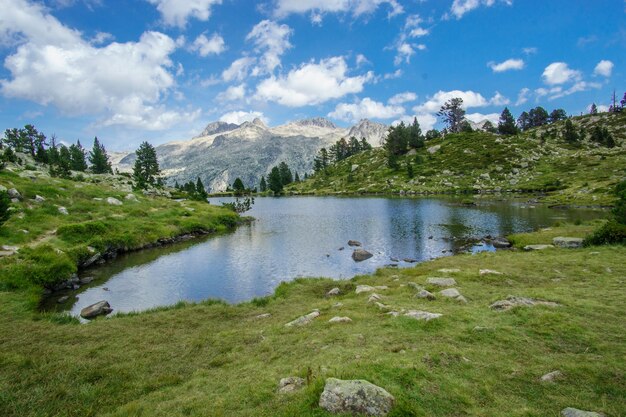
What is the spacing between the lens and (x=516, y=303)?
17906 mm

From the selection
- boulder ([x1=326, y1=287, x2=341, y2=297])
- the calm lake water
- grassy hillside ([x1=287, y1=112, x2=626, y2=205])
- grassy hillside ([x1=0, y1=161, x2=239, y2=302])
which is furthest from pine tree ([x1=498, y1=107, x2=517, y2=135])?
boulder ([x1=326, y1=287, x2=341, y2=297])

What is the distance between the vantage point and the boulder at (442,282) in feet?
79.6

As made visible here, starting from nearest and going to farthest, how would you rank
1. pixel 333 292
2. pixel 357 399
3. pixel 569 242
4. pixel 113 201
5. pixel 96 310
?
pixel 357 399, pixel 333 292, pixel 96 310, pixel 569 242, pixel 113 201

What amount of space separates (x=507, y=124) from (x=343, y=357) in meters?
220

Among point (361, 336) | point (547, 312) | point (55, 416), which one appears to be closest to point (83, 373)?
point (55, 416)

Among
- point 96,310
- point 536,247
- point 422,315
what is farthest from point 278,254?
point 422,315

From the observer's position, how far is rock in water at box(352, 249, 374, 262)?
4398 centimetres

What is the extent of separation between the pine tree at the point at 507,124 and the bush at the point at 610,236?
7249 inches

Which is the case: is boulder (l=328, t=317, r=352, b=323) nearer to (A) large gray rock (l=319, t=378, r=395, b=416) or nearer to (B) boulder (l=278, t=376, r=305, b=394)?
(B) boulder (l=278, t=376, r=305, b=394)

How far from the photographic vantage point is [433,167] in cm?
17012

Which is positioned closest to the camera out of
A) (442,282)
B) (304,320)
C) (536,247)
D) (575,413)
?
(575,413)

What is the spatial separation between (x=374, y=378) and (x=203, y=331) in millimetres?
13260

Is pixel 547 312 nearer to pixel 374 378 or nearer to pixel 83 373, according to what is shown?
pixel 374 378

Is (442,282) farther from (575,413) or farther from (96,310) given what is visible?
(96,310)
